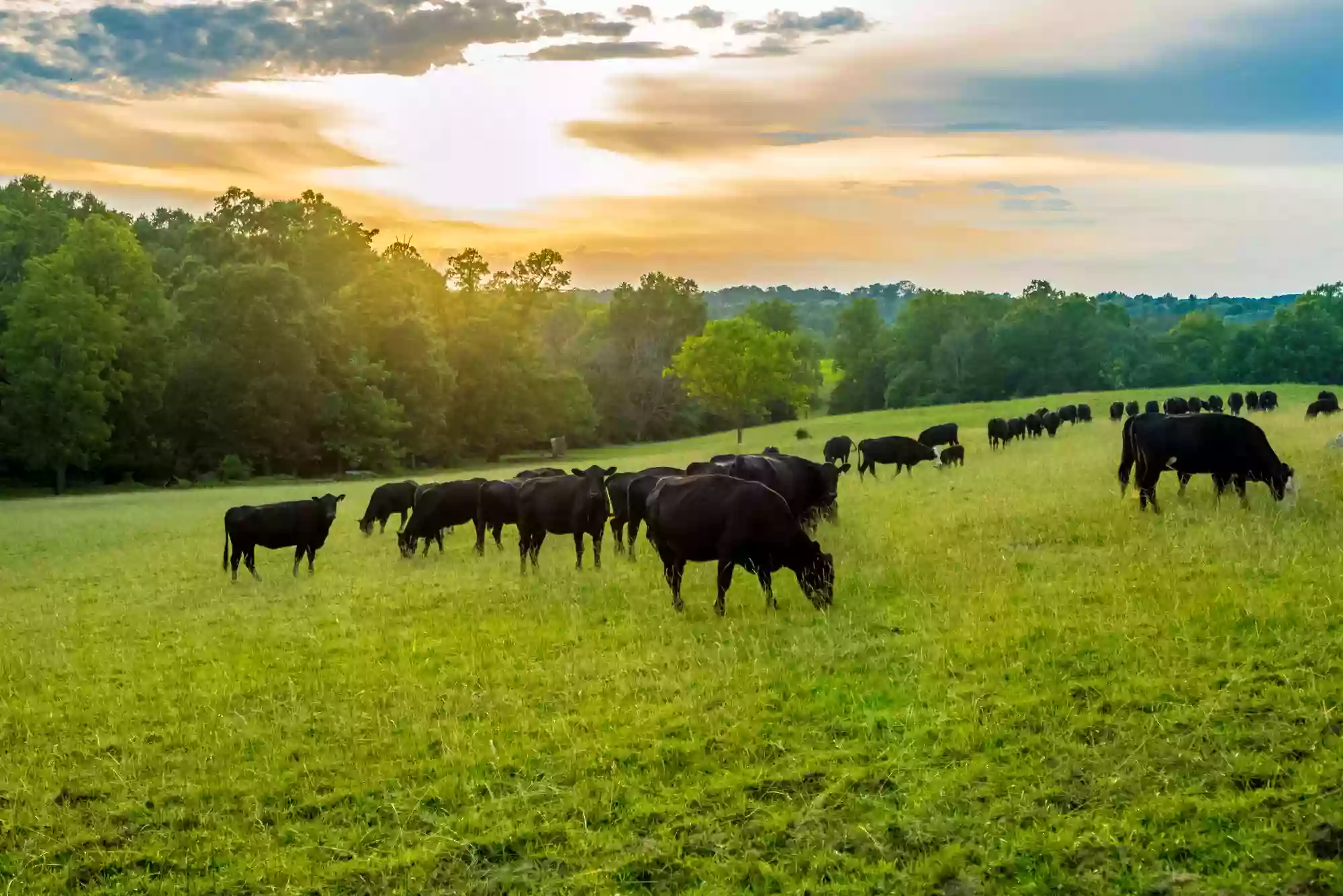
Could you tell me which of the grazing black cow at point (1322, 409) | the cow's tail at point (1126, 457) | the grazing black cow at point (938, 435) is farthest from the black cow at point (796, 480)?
the grazing black cow at point (1322, 409)

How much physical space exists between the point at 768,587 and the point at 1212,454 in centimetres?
757

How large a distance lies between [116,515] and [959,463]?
83.9ft

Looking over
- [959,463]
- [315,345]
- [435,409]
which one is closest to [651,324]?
[435,409]

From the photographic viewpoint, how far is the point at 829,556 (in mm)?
12336

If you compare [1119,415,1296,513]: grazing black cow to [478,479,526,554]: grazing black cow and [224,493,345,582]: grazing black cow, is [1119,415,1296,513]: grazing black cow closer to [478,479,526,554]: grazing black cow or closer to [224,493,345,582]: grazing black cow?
[478,479,526,554]: grazing black cow

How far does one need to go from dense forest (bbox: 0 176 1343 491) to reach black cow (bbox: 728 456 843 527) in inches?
1613

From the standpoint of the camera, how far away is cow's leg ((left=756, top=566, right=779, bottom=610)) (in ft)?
40.0

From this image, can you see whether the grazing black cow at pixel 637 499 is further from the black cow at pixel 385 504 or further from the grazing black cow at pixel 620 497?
the black cow at pixel 385 504

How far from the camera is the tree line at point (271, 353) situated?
1943 inches

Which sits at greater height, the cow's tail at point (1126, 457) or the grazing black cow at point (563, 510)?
the cow's tail at point (1126, 457)

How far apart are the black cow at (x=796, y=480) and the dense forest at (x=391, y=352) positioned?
41.0 meters

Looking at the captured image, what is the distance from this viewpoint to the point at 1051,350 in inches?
4001

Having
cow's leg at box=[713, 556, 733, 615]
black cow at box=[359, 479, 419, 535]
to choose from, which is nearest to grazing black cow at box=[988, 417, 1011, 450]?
black cow at box=[359, 479, 419, 535]

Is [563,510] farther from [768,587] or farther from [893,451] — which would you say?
[893,451]
